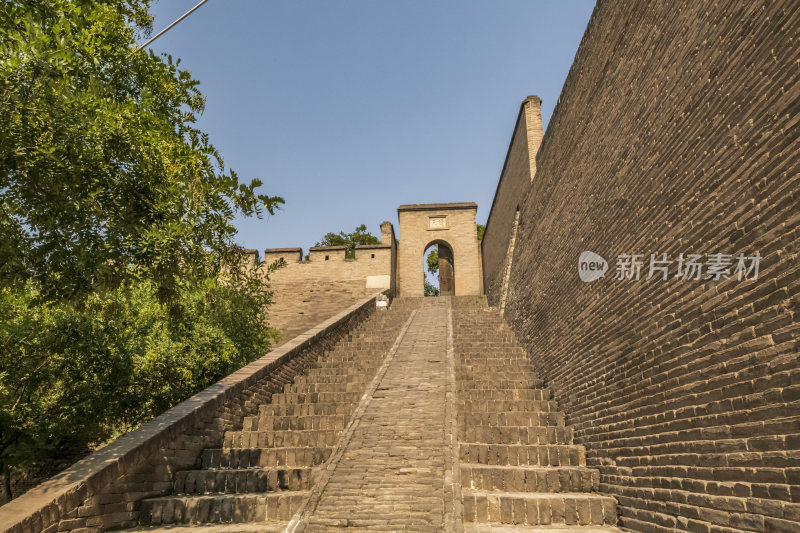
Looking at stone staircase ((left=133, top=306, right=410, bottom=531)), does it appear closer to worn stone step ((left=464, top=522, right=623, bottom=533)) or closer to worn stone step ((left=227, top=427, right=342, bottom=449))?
worn stone step ((left=227, top=427, right=342, bottom=449))

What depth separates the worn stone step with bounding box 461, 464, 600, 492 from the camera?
4.70m

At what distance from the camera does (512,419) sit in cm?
594

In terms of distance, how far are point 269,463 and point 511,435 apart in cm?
283

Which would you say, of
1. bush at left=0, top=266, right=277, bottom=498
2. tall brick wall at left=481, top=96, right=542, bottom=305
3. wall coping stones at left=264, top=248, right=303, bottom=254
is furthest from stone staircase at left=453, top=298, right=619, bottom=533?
wall coping stones at left=264, top=248, right=303, bottom=254

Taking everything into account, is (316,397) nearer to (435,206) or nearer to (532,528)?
(532,528)

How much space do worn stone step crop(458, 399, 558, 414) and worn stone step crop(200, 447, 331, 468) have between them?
6.68ft

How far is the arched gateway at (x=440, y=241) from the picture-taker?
2139 centimetres

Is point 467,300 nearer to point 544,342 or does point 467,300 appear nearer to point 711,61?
point 544,342

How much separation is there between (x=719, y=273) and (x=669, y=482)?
1.67m

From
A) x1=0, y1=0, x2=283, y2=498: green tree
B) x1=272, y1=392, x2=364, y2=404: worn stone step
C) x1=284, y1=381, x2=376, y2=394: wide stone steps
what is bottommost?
x1=272, y1=392, x2=364, y2=404: worn stone step

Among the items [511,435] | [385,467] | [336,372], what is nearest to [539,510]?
[511,435]

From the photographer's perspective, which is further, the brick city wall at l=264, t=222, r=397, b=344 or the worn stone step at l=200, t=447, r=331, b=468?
the brick city wall at l=264, t=222, r=397, b=344

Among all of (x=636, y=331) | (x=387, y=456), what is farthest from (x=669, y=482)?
(x=387, y=456)

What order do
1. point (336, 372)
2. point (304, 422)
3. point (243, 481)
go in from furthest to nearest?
point (336, 372) → point (304, 422) → point (243, 481)
